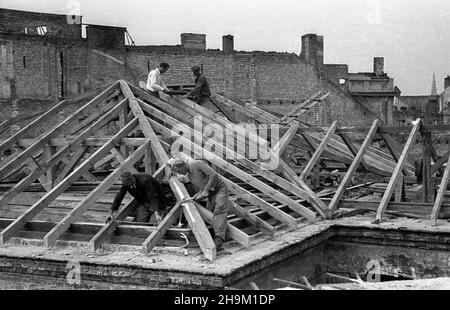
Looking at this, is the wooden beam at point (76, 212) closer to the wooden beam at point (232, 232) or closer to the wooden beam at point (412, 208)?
the wooden beam at point (232, 232)

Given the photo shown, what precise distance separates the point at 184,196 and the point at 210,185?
1.91ft

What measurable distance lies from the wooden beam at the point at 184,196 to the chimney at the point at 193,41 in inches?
889

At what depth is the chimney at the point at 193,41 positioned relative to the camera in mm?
32250

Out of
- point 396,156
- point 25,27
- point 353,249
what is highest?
point 25,27

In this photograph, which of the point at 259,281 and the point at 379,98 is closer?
the point at 259,281

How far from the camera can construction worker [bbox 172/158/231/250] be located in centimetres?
694

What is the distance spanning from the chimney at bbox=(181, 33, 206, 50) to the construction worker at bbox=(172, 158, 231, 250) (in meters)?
25.6

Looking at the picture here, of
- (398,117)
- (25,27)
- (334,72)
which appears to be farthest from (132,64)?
(398,117)

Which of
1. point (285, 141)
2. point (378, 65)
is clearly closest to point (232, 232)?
point (285, 141)

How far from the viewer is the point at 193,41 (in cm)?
3241

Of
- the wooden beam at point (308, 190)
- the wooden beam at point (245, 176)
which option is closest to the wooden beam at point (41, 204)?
the wooden beam at point (245, 176)
